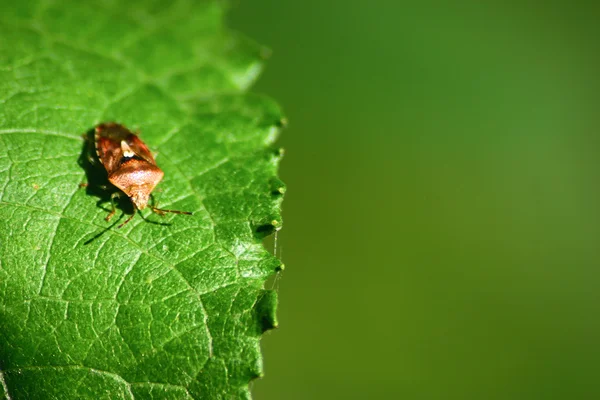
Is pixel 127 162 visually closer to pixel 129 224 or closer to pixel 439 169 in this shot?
pixel 129 224

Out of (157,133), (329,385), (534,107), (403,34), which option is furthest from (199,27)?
(534,107)

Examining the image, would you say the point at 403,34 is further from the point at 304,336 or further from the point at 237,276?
the point at 237,276

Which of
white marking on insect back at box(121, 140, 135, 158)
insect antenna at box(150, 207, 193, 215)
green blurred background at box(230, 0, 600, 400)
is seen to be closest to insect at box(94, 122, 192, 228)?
white marking on insect back at box(121, 140, 135, 158)

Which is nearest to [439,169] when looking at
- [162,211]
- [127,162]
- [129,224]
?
[127,162]

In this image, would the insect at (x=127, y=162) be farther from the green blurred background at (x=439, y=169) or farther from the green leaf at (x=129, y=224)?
the green blurred background at (x=439, y=169)

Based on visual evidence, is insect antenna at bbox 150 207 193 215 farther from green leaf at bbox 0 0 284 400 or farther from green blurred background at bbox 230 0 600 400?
green blurred background at bbox 230 0 600 400

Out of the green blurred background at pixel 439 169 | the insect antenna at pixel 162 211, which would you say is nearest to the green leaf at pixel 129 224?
the insect antenna at pixel 162 211
